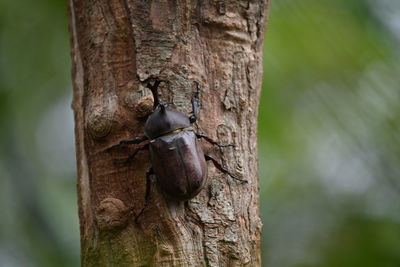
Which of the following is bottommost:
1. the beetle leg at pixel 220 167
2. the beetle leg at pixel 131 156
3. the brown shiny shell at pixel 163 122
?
the beetle leg at pixel 220 167

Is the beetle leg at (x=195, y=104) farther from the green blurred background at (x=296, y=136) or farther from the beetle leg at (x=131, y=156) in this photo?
the green blurred background at (x=296, y=136)

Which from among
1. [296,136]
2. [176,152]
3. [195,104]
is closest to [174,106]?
[195,104]

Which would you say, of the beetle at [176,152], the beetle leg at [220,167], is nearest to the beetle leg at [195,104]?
the beetle at [176,152]

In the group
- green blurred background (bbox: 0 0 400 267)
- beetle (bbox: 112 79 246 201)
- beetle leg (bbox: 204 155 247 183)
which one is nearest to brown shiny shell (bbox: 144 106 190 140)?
beetle (bbox: 112 79 246 201)

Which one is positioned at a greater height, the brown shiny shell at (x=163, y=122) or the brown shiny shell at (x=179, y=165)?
the brown shiny shell at (x=163, y=122)

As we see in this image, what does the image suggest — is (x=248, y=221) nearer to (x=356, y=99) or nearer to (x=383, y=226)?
(x=356, y=99)

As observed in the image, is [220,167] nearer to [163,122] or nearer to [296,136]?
[163,122]
